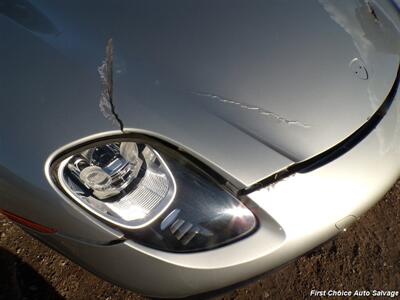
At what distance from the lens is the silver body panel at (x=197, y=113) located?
1.61 metres

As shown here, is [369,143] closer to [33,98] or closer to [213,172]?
[213,172]

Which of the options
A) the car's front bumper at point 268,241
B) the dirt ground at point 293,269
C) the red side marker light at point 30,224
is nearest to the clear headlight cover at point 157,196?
the car's front bumper at point 268,241

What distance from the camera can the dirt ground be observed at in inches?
86.1

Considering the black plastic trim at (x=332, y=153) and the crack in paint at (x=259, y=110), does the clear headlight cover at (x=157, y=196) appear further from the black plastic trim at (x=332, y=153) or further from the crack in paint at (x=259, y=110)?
the crack in paint at (x=259, y=110)

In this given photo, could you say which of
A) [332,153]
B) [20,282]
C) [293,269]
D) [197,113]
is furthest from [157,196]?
[293,269]

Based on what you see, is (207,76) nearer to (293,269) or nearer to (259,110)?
(259,110)

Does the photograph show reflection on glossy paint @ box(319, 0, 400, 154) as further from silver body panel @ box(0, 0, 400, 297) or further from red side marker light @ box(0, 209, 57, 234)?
red side marker light @ box(0, 209, 57, 234)

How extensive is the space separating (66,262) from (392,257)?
1.59 metres

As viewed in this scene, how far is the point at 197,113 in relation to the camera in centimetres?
166

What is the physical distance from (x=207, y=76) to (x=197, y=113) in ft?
0.52

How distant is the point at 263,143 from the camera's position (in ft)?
5.50

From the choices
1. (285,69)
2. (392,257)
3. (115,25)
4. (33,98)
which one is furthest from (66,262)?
(392,257)

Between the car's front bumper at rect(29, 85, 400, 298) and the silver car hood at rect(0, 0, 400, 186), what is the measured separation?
0.10 metres

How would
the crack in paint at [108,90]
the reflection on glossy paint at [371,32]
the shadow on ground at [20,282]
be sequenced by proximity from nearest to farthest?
the crack in paint at [108,90] → the reflection on glossy paint at [371,32] → the shadow on ground at [20,282]
